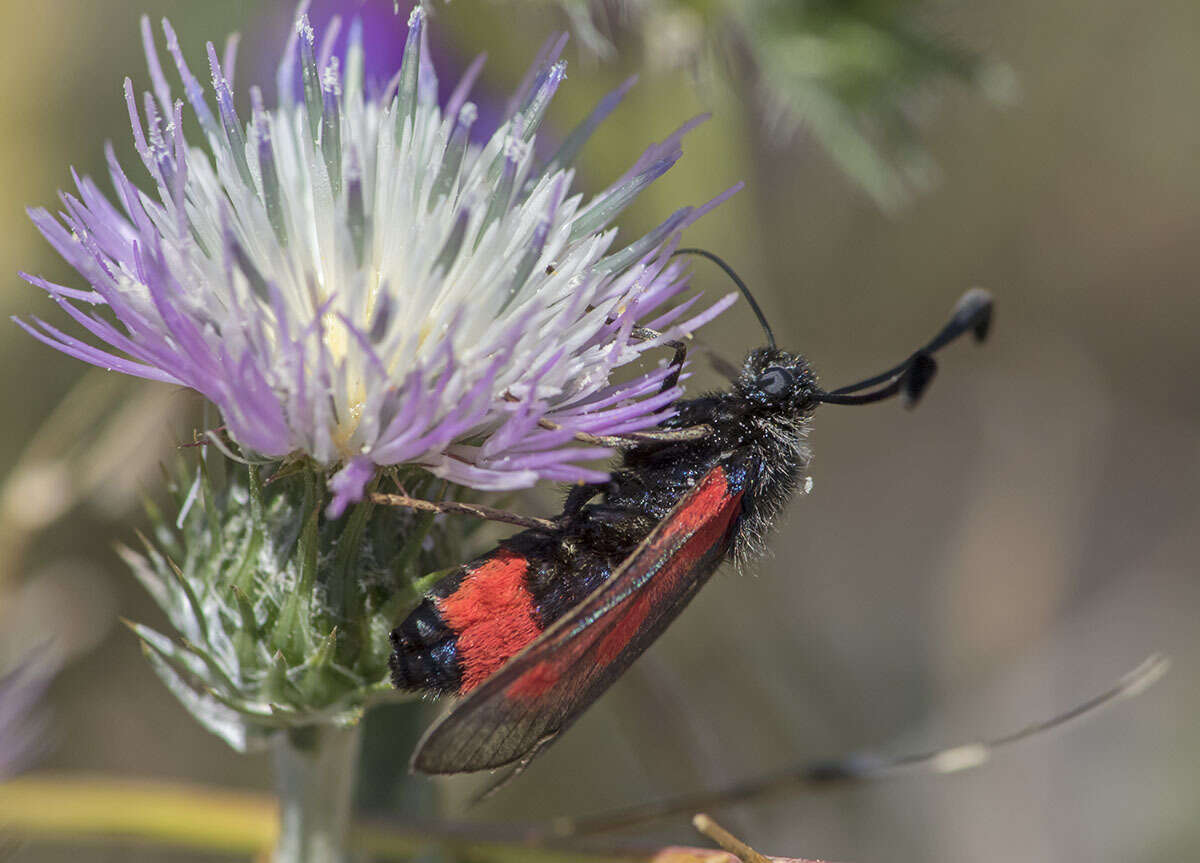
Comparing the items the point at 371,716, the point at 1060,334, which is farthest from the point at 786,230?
the point at 371,716

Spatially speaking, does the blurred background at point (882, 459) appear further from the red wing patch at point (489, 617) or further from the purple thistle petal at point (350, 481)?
the purple thistle petal at point (350, 481)

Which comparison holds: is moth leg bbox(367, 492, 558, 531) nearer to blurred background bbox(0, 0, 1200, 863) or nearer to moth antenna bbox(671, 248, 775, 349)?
moth antenna bbox(671, 248, 775, 349)

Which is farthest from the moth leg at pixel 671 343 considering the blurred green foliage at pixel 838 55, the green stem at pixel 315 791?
the blurred green foliage at pixel 838 55

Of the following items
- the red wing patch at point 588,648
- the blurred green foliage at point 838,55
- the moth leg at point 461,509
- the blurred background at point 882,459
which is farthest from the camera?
the blurred background at point 882,459

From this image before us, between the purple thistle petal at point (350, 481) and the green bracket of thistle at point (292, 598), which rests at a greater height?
the purple thistle petal at point (350, 481)

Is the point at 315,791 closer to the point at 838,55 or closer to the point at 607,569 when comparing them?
the point at 607,569

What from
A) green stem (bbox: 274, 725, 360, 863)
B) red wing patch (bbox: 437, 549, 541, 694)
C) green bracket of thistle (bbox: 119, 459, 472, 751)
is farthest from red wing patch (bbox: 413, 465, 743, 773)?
green stem (bbox: 274, 725, 360, 863)
